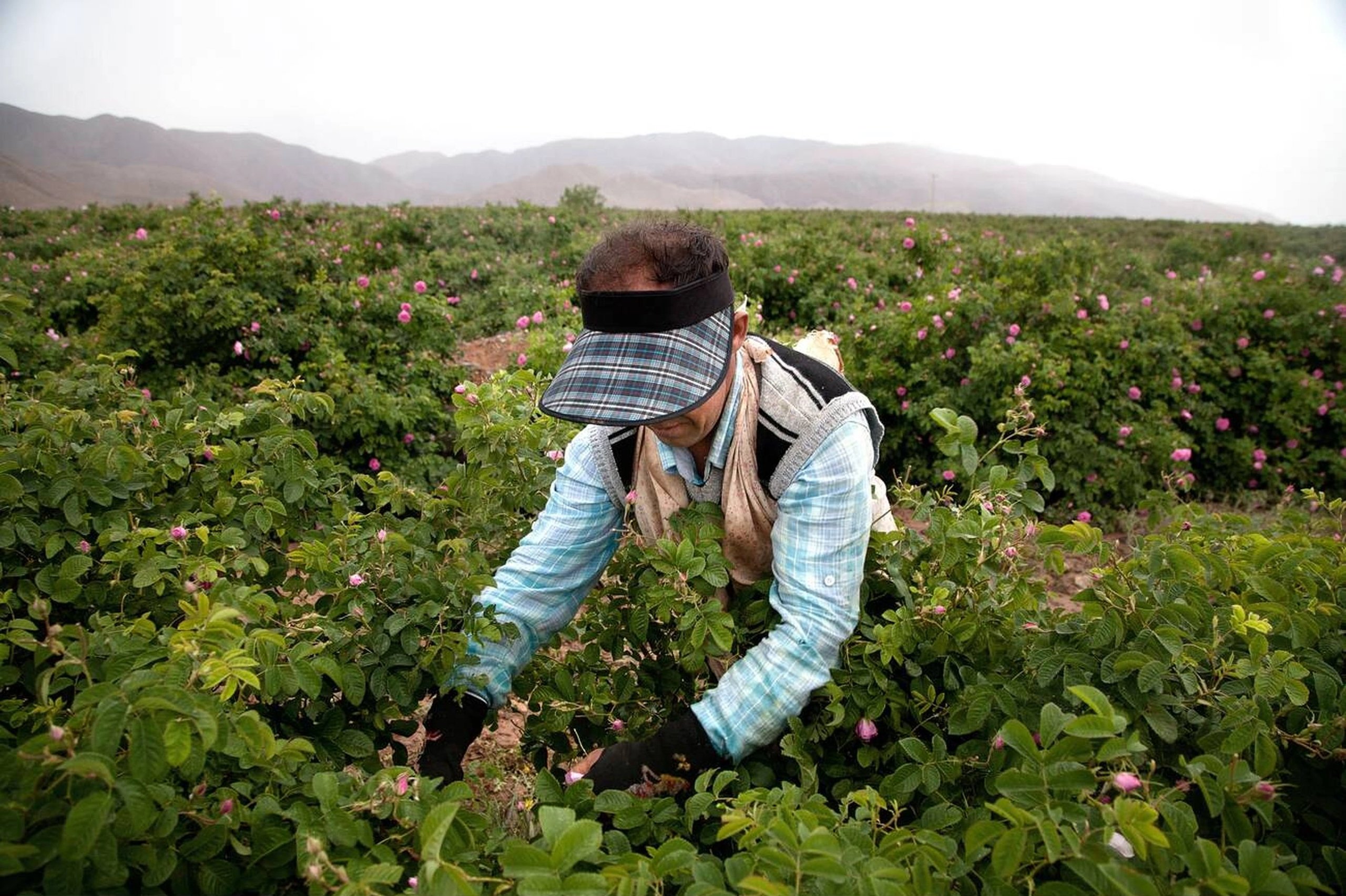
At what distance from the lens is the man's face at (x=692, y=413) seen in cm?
140

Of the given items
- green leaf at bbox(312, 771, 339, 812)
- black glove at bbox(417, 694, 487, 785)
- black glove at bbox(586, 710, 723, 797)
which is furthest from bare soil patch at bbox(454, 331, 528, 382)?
green leaf at bbox(312, 771, 339, 812)

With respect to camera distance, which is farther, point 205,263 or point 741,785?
point 205,263

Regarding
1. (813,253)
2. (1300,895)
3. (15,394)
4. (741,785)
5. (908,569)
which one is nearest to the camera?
(1300,895)

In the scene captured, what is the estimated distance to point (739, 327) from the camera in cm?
155

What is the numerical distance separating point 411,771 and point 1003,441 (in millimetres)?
1458

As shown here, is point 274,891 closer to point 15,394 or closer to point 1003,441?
point 1003,441

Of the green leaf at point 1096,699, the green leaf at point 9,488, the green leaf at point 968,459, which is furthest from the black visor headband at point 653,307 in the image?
the green leaf at point 9,488

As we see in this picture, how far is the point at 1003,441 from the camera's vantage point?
5.78ft

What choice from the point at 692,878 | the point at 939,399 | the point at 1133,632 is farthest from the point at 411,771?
the point at 939,399

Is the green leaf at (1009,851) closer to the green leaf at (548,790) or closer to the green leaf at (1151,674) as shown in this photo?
the green leaf at (1151,674)

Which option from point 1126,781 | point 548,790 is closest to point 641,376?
point 548,790

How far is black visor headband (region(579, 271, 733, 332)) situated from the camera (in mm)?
1380

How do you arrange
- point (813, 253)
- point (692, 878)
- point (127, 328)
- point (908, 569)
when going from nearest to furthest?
point (692, 878) → point (908, 569) → point (127, 328) → point (813, 253)

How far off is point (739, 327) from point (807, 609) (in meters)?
0.60
